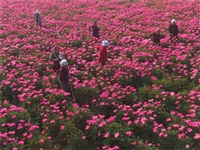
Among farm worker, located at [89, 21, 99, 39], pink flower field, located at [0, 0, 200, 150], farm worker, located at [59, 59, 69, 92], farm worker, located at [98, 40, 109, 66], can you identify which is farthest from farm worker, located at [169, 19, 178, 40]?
farm worker, located at [59, 59, 69, 92]

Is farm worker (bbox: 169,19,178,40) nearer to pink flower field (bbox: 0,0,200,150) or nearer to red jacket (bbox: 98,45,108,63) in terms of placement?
pink flower field (bbox: 0,0,200,150)

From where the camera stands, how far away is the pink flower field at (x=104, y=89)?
5.98 metres

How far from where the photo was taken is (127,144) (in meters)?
5.80

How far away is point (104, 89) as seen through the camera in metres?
7.65

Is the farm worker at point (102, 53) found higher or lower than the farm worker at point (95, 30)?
lower

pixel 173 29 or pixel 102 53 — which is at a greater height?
pixel 173 29

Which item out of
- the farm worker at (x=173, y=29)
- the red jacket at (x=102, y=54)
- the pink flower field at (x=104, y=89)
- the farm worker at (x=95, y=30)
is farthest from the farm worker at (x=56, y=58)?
the farm worker at (x=173, y=29)

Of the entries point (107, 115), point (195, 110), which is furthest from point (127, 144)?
point (195, 110)

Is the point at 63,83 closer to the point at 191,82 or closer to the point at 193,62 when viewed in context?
the point at 191,82

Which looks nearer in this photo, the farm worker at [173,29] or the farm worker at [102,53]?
the farm worker at [102,53]

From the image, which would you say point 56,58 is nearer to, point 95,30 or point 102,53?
point 102,53

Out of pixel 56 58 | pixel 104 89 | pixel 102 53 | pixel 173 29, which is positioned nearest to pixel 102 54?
pixel 102 53

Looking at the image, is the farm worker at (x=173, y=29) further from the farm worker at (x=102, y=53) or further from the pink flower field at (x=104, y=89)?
the farm worker at (x=102, y=53)

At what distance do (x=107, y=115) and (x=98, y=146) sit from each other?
119 cm
